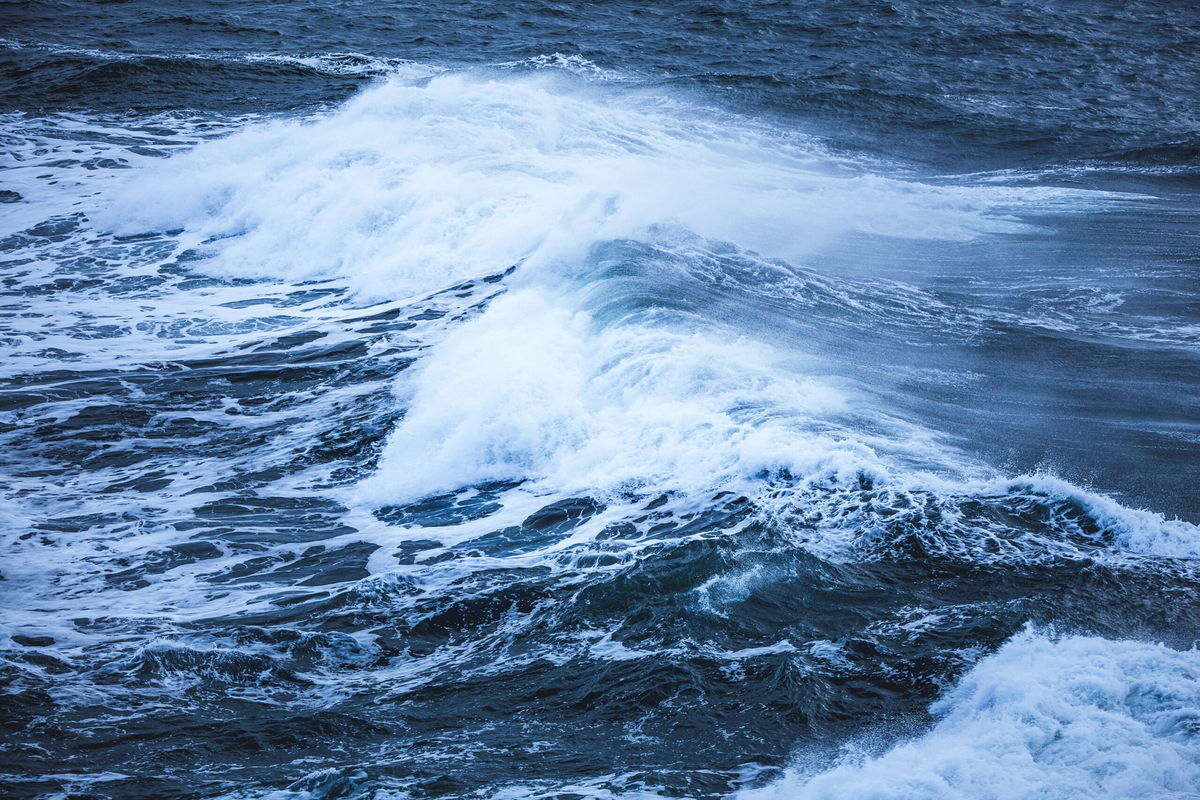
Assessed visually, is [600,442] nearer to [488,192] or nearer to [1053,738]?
[1053,738]

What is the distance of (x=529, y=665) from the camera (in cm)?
639

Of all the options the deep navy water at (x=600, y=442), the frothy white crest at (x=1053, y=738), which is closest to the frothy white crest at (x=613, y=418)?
the deep navy water at (x=600, y=442)

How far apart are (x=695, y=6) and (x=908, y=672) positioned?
69.8 ft

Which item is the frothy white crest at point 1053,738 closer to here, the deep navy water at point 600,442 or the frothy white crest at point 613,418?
the deep navy water at point 600,442

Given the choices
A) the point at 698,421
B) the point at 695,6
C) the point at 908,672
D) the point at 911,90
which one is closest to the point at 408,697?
the point at 908,672

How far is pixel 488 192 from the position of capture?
13.9m

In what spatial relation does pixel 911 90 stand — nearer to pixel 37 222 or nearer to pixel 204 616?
pixel 37 222

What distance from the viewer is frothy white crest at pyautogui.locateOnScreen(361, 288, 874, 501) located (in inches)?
325

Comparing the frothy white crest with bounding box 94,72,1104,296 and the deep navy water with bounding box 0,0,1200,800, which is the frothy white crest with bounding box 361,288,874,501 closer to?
the deep navy water with bounding box 0,0,1200,800

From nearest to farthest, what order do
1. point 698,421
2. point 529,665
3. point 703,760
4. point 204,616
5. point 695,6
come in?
point 703,760, point 529,665, point 204,616, point 698,421, point 695,6

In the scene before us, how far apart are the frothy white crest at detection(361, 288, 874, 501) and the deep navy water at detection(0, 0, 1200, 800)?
0.05 metres

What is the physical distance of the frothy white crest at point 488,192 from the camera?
1292 centimetres

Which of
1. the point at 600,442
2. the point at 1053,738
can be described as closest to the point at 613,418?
the point at 600,442

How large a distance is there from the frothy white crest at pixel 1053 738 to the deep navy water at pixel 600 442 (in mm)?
27
